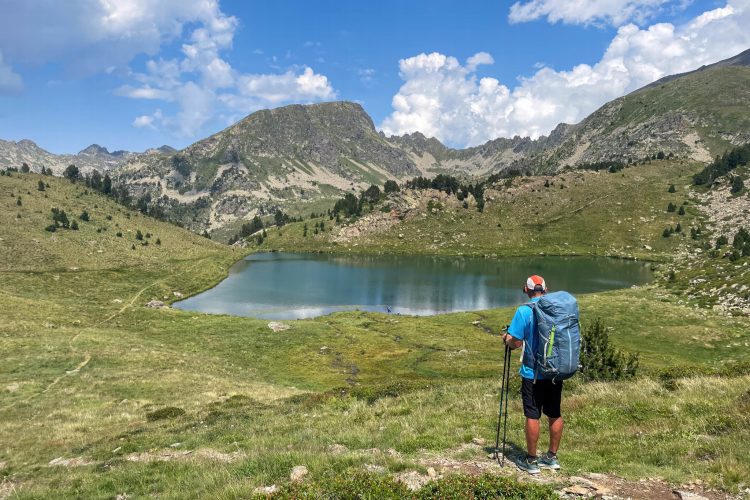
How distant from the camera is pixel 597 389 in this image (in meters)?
19.5

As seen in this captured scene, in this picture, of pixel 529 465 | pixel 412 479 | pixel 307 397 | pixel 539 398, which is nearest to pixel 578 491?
pixel 529 465

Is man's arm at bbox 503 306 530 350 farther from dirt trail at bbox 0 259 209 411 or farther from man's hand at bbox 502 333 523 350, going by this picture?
dirt trail at bbox 0 259 209 411

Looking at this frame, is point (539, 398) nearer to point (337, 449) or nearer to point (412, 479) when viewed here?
point (412, 479)

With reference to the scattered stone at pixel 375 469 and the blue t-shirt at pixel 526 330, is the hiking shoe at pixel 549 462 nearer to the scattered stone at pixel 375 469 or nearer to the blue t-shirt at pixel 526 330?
the blue t-shirt at pixel 526 330

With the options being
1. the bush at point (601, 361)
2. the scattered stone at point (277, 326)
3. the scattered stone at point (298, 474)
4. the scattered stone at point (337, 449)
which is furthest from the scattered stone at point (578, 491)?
the scattered stone at point (277, 326)

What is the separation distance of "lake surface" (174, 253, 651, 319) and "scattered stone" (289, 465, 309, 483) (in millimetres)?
84878

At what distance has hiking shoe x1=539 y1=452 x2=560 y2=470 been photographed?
420 inches

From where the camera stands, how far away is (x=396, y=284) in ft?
447

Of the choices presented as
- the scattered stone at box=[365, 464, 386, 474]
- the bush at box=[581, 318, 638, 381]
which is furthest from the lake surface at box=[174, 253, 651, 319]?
the scattered stone at box=[365, 464, 386, 474]

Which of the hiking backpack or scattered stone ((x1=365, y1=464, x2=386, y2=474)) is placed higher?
the hiking backpack

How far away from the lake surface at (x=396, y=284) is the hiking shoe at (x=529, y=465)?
86.6m

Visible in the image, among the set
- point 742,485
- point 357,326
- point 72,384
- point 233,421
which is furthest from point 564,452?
point 357,326

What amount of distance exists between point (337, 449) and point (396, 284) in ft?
401

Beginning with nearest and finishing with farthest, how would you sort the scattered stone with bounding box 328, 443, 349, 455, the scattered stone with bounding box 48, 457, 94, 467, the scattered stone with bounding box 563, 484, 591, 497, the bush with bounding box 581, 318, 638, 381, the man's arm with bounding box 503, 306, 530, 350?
the scattered stone with bounding box 563, 484, 591, 497, the man's arm with bounding box 503, 306, 530, 350, the scattered stone with bounding box 328, 443, 349, 455, the scattered stone with bounding box 48, 457, 94, 467, the bush with bounding box 581, 318, 638, 381
